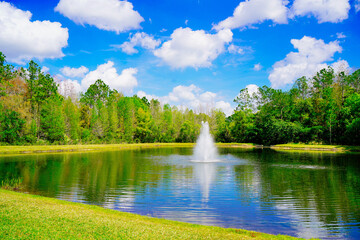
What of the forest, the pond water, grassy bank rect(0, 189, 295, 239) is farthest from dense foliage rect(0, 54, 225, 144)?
grassy bank rect(0, 189, 295, 239)

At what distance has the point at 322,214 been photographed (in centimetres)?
1216

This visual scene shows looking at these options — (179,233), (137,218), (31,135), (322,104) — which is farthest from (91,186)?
(322,104)

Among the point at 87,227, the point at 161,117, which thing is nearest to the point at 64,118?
the point at 161,117

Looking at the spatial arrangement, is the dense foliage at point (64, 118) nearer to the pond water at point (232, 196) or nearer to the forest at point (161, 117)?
the forest at point (161, 117)

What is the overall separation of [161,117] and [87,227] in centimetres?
10425

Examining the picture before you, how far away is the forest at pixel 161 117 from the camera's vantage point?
59.8 meters

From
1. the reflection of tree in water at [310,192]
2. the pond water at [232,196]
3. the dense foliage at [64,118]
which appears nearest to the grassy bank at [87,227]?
the pond water at [232,196]

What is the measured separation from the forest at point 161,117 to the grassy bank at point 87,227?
54639 millimetres

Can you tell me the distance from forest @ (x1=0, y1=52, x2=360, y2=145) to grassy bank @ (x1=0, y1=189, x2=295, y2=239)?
5464cm

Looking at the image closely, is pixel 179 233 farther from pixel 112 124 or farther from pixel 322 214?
pixel 112 124

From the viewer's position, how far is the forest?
59812mm

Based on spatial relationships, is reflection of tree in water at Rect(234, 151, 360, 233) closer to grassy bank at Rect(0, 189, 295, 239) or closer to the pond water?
the pond water

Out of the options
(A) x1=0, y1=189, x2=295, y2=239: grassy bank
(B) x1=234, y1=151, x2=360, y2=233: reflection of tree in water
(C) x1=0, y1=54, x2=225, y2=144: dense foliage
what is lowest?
(B) x1=234, y1=151, x2=360, y2=233: reflection of tree in water

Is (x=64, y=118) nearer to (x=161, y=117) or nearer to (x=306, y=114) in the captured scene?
(x=161, y=117)
